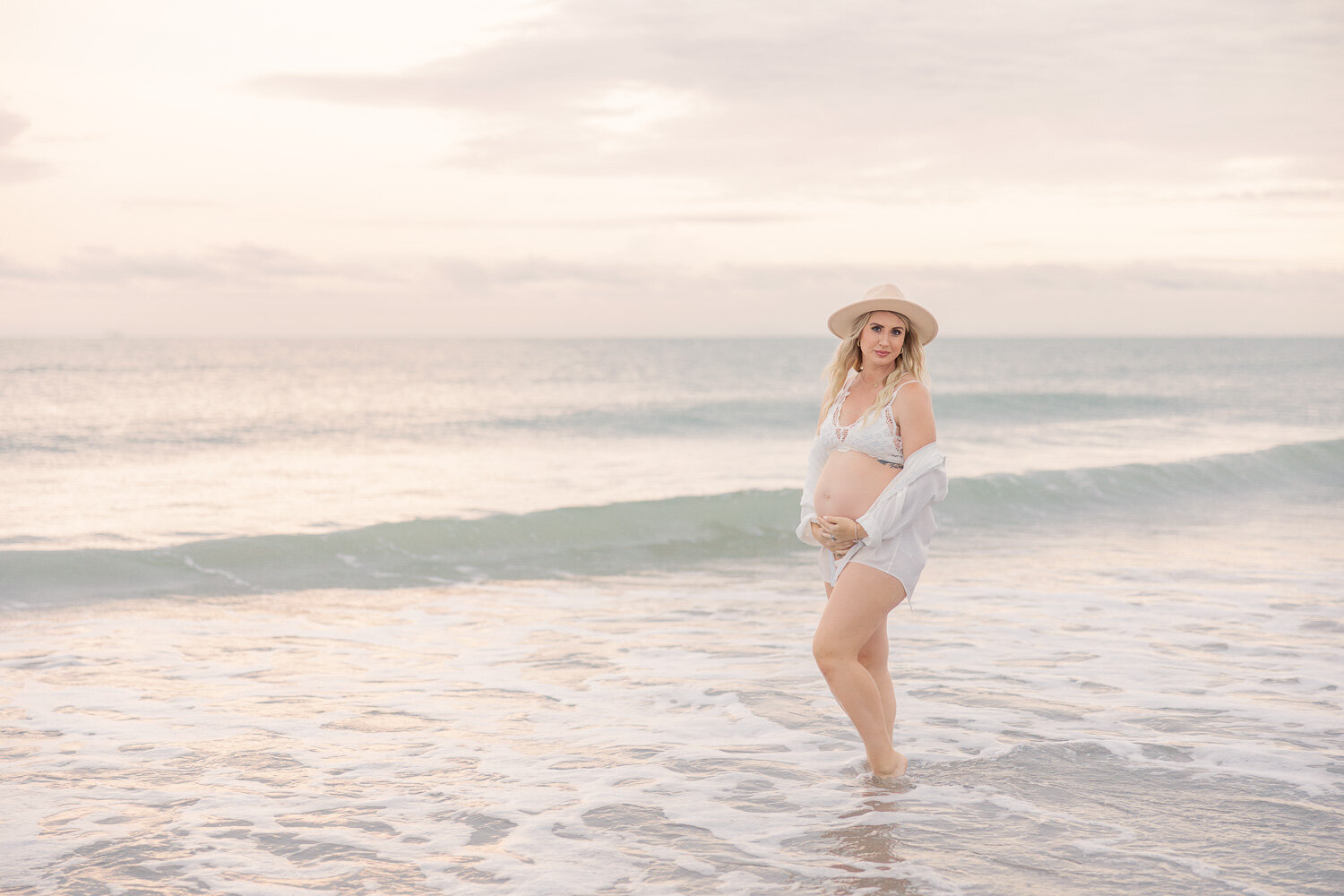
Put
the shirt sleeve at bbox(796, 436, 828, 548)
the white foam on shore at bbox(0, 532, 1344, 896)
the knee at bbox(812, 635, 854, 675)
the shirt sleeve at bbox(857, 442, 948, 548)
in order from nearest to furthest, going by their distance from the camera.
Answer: the white foam on shore at bbox(0, 532, 1344, 896) < the shirt sleeve at bbox(857, 442, 948, 548) < the knee at bbox(812, 635, 854, 675) < the shirt sleeve at bbox(796, 436, 828, 548)

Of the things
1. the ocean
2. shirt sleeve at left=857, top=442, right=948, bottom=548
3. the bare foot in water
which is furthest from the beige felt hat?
the ocean

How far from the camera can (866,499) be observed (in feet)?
14.8

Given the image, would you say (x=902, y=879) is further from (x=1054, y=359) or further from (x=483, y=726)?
(x=1054, y=359)

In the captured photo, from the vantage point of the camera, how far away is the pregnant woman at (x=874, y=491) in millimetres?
4430

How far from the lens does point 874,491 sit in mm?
4516

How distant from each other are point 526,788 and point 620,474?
15052 millimetres

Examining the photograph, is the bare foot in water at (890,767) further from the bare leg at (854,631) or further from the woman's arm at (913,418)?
the woman's arm at (913,418)

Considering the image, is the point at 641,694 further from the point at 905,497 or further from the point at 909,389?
the point at 909,389

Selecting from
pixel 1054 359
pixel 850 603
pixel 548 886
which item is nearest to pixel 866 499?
pixel 850 603

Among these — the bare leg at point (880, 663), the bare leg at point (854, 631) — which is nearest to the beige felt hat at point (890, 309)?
the bare leg at point (854, 631)

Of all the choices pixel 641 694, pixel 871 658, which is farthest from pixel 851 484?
pixel 641 694

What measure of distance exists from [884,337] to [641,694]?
9.64 ft

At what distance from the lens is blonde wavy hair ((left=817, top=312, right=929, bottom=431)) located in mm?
4516

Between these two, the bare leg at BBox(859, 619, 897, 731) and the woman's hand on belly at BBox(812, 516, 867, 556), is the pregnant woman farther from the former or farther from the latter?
the bare leg at BBox(859, 619, 897, 731)
